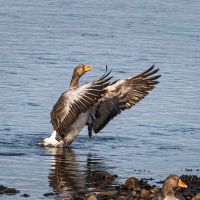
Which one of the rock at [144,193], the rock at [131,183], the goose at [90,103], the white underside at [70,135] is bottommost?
the rock at [144,193]

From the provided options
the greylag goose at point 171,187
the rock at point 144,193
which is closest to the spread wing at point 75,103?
the rock at point 144,193

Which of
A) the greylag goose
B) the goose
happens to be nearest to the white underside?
the goose

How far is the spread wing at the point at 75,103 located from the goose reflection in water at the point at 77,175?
25.9 inches

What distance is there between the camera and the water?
15820 mm

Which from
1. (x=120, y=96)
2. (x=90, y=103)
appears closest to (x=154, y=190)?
(x=90, y=103)

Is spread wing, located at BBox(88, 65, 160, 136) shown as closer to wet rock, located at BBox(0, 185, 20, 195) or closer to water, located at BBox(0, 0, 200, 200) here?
water, located at BBox(0, 0, 200, 200)

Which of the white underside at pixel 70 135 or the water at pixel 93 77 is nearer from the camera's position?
the water at pixel 93 77

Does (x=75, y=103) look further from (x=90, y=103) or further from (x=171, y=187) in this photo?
(x=171, y=187)

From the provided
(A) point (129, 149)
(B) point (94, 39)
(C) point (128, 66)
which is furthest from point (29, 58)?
(A) point (129, 149)

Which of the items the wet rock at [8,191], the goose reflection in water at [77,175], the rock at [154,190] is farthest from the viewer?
the goose reflection in water at [77,175]

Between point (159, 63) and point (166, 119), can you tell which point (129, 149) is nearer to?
point (166, 119)

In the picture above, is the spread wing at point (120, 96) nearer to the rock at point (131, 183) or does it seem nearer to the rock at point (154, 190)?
the rock at point (131, 183)

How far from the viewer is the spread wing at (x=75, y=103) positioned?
17344mm

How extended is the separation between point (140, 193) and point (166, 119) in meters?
7.17
